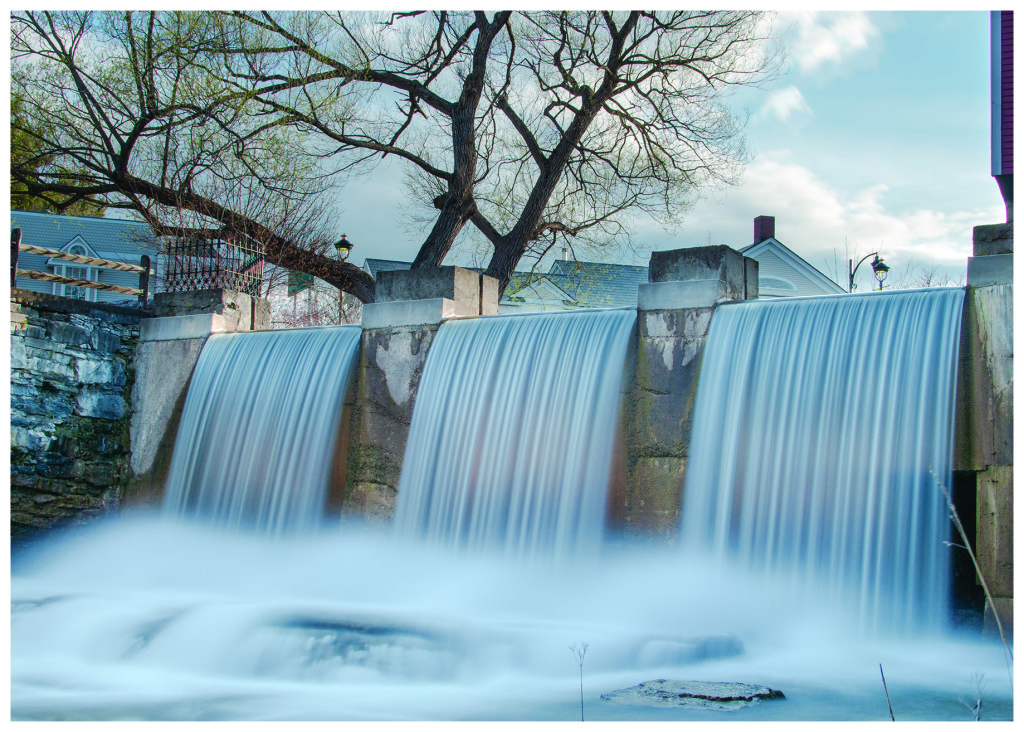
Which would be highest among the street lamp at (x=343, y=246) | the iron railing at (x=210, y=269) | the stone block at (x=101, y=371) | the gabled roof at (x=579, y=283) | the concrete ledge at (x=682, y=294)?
the gabled roof at (x=579, y=283)


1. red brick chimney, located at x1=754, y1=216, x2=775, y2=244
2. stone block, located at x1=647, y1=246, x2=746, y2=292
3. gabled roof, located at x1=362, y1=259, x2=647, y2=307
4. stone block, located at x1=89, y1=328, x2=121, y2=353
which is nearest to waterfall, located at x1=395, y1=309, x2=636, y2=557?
stone block, located at x1=647, y1=246, x2=746, y2=292

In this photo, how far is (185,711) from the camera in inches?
208

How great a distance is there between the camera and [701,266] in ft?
27.0

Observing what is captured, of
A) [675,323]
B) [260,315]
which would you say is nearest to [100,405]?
[260,315]

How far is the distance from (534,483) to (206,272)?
6.22 m

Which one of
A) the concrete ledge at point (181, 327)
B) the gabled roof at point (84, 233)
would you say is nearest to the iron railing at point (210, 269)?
the concrete ledge at point (181, 327)

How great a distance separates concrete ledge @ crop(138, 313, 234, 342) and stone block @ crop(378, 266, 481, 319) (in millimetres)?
2399

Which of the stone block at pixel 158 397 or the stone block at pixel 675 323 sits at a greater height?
the stone block at pixel 675 323

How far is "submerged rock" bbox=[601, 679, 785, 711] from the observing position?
508 cm

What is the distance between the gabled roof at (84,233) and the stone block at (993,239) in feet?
93.1

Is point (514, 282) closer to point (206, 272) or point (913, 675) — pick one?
point (206, 272)

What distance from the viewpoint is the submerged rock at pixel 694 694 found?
5.08 m

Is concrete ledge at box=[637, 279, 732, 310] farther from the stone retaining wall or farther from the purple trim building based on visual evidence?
the purple trim building

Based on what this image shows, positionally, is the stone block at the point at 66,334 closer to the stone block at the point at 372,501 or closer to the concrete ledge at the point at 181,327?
the concrete ledge at the point at 181,327
